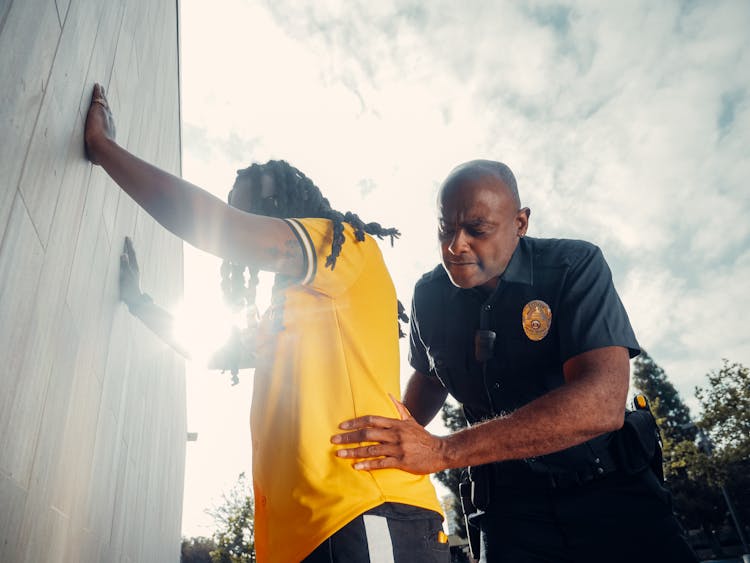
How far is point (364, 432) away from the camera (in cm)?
131

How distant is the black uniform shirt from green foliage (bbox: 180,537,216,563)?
5183 centimetres

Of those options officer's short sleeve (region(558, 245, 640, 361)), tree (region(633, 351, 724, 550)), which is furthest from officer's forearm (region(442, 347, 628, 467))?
tree (region(633, 351, 724, 550))

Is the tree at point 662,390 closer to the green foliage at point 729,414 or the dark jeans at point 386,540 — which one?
the green foliage at point 729,414

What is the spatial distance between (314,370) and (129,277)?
1841 millimetres

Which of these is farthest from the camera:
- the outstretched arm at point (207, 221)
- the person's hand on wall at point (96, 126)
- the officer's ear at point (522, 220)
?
the officer's ear at point (522, 220)

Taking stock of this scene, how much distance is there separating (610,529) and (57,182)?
7.13 feet

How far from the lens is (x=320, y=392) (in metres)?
1.38

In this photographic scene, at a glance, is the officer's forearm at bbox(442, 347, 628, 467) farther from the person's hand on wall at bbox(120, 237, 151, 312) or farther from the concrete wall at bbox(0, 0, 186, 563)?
the person's hand on wall at bbox(120, 237, 151, 312)

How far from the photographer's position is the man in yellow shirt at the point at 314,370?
1228 mm

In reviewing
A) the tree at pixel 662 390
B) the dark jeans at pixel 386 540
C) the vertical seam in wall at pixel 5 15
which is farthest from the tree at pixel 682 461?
the vertical seam in wall at pixel 5 15

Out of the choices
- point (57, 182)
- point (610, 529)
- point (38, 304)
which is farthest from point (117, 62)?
point (610, 529)

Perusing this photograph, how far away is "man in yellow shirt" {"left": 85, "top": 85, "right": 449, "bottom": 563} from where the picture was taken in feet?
4.03

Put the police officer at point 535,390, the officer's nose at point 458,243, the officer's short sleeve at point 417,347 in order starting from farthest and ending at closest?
1. the officer's short sleeve at point 417,347
2. the officer's nose at point 458,243
3. the police officer at point 535,390

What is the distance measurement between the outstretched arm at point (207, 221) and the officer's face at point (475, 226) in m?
0.93
